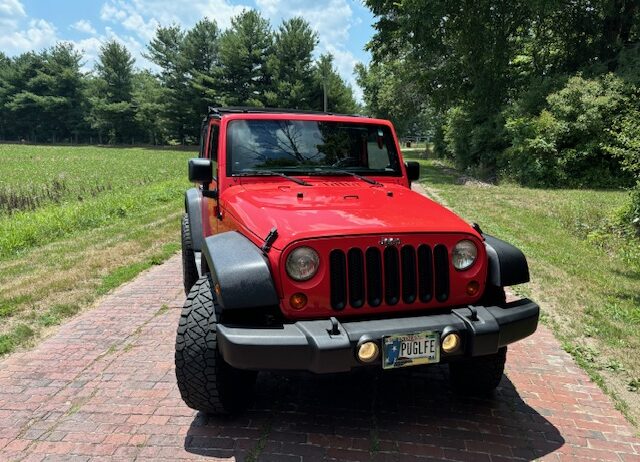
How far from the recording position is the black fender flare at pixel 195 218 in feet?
16.5

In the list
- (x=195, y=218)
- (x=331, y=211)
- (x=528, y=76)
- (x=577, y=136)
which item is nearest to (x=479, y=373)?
(x=331, y=211)

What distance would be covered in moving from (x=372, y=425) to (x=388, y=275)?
1.05 m

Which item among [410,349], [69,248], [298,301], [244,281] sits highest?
[244,281]

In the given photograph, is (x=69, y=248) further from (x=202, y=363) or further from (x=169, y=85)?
(x=169, y=85)

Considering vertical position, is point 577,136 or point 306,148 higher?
point 577,136

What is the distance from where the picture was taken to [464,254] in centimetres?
304

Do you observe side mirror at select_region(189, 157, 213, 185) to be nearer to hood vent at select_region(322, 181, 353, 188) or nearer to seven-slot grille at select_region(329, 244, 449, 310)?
hood vent at select_region(322, 181, 353, 188)

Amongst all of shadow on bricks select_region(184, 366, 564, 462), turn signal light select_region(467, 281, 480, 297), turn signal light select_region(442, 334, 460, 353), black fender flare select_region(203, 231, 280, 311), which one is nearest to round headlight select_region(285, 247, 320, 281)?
black fender flare select_region(203, 231, 280, 311)

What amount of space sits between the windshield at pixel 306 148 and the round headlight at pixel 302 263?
1.44 meters

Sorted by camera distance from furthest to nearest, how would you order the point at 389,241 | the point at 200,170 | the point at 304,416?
the point at 200,170
the point at 304,416
the point at 389,241

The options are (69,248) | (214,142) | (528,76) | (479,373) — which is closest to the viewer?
(479,373)

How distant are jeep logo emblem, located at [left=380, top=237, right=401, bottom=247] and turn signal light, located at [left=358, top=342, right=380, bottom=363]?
1.85 ft

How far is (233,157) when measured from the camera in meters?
4.09

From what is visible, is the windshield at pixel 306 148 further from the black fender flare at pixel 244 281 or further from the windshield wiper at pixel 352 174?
the black fender flare at pixel 244 281
